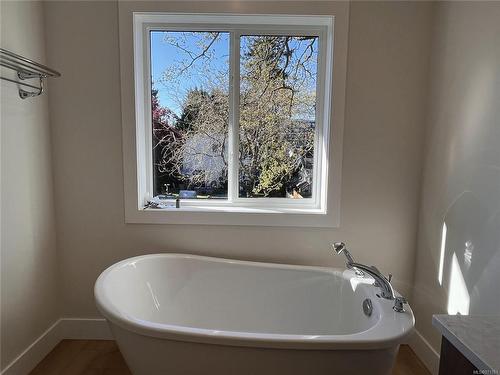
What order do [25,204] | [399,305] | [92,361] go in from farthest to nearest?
[92,361]
[25,204]
[399,305]

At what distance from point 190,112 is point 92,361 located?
5.24ft

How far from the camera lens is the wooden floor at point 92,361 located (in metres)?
→ 1.71

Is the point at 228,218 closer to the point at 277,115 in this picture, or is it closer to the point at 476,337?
the point at 277,115

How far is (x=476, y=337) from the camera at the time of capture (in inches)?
28.8

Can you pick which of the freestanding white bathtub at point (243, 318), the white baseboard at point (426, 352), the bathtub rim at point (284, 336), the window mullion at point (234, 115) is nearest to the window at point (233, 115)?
the window mullion at point (234, 115)

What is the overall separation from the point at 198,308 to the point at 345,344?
1000 mm

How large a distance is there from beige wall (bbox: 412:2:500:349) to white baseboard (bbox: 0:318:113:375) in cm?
199

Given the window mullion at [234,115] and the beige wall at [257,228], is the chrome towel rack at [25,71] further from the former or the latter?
the window mullion at [234,115]

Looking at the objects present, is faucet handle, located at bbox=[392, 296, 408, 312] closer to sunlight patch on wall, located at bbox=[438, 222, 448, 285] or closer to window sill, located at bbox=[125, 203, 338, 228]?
sunlight patch on wall, located at bbox=[438, 222, 448, 285]

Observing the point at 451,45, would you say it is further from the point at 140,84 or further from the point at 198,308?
the point at 198,308

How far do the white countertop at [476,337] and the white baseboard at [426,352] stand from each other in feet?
3.64

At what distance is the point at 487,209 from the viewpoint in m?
1.37

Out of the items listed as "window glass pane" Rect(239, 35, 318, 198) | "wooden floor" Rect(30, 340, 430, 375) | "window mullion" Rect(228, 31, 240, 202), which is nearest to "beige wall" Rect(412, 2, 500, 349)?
"wooden floor" Rect(30, 340, 430, 375)

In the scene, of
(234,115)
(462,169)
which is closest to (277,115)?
(234,115)
